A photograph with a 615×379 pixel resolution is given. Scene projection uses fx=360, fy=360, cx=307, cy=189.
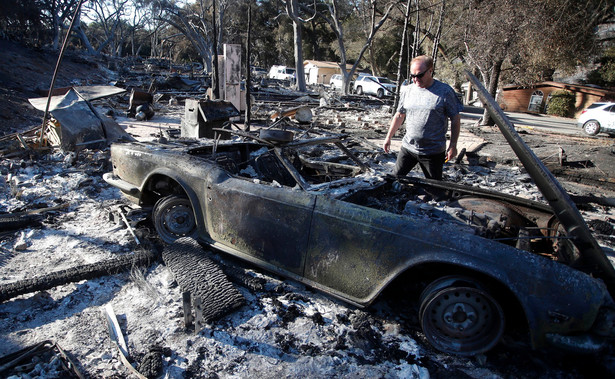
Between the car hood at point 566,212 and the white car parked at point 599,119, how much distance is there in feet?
48.0

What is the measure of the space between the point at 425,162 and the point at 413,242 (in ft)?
5.76

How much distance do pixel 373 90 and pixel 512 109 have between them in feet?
30.8

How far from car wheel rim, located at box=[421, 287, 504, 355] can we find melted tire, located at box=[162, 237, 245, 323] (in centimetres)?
142

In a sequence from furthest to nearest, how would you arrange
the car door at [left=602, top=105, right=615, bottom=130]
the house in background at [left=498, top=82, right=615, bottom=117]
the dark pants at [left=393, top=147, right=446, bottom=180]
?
the house in background at [left=498, top=82, right=615, bottom=117] → the car door at [left=602, top=105, right=615, bottom=130] → the dark pants at [left=393, top=147, right=446, bottom=180]

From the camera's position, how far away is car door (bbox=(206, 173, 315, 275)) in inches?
108

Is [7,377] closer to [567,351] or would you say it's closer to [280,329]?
[280,329]

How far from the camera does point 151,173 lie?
365 centimetres

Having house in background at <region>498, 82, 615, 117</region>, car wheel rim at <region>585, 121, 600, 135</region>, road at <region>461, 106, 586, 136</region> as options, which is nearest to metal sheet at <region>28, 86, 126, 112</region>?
road at <region>461, 106, 586, 136</region>

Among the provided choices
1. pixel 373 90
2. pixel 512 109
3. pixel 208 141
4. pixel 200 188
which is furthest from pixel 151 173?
pixel 512 109

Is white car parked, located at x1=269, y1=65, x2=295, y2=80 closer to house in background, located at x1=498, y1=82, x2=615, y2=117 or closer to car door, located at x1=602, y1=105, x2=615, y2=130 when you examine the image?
house in background, located at x1=498, y1=82, x2=615, y2=117

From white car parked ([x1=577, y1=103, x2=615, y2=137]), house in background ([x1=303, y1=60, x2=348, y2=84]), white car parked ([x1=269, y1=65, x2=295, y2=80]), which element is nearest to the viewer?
white car parked ([x1=577, y1=103, x2=615, y2=137])

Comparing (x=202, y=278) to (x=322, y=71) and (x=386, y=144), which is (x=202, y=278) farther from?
(x=322, y=71)

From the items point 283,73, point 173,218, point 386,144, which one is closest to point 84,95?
point 173,218

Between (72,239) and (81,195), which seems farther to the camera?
(81,195)
